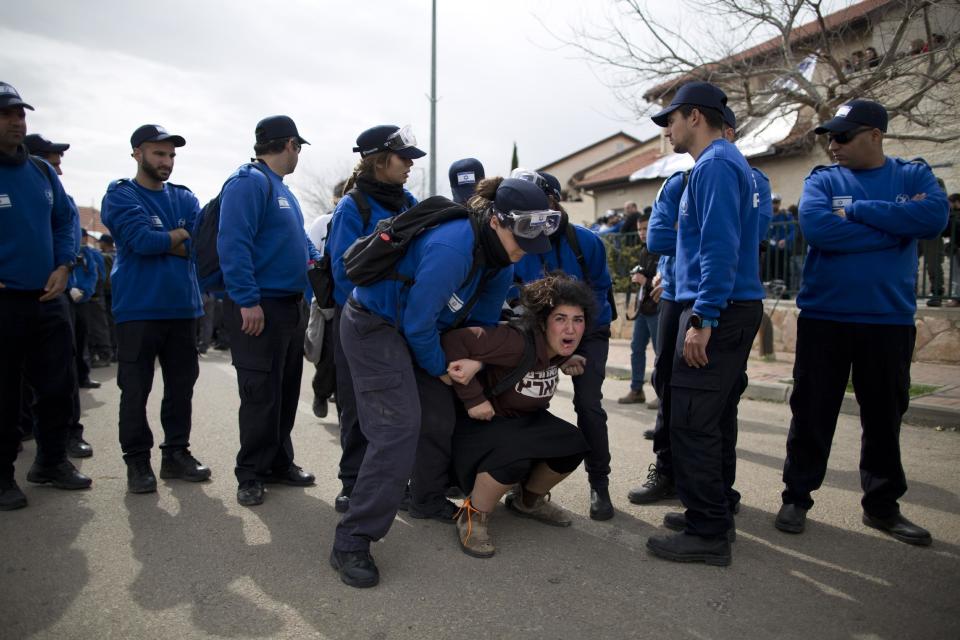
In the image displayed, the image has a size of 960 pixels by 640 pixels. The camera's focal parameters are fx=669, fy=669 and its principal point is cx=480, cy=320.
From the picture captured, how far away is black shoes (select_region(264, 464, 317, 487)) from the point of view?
432 centimetres

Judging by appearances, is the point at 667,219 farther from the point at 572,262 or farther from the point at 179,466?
the point at 179,466

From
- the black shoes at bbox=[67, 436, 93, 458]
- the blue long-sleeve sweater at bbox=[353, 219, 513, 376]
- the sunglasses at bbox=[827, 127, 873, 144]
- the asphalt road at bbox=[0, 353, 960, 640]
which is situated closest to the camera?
the asphalt road at bbox=[0, 353, 960, 640]

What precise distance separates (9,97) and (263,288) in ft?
5.81

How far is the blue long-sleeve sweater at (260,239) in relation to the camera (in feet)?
12.6

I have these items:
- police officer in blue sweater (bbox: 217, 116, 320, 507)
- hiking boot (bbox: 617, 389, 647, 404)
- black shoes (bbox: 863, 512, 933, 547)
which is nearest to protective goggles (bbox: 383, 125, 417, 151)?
police officer in blue sweater (bbox: 217, 116, 320, 507)

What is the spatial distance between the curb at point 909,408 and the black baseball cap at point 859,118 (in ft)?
9.20

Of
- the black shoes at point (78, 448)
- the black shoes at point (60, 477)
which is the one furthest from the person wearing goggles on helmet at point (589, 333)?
the black shoes at point (78, 448)

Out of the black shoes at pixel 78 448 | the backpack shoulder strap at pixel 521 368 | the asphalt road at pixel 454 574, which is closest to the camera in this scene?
Answer: the asphalt road at pixel 454 574

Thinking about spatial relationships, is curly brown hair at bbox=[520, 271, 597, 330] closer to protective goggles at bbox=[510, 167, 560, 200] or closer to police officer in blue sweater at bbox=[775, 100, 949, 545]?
protective goggles at bbox=[510, 167, 560, 200]

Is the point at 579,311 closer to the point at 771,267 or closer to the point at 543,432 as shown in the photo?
the point at 543,432

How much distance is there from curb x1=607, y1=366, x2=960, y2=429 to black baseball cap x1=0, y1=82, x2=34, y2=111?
6.17 m

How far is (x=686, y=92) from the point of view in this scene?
332 centimetres

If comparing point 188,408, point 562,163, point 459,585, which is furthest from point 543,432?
point 562,163

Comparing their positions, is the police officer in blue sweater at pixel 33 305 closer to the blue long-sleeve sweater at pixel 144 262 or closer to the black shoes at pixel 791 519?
the blue long-sleeve sweater at pixel 144 262
